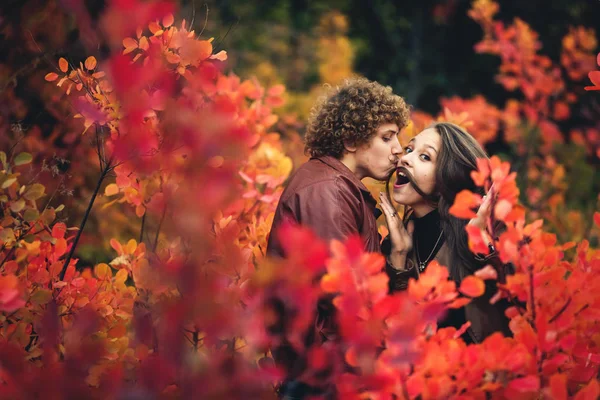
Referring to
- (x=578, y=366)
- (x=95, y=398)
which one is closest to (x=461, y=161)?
(x=578, y=366)

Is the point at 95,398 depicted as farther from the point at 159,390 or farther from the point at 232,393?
the point at 232,393

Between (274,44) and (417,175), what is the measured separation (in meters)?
8.53

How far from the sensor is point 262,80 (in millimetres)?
10430

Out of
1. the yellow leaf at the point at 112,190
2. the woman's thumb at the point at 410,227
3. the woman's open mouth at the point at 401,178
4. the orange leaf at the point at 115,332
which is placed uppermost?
the woman's open mouth at the point at 401,178

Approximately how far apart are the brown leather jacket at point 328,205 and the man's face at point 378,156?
18 centimetres

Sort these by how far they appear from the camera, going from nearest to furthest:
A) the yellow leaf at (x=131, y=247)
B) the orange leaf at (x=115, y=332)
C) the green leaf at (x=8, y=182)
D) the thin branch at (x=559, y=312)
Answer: the thin branch at (x=559, y=312), the green leaf at (x=8, y=182), the orange leaf at (x=115, y=332), the yellow leaf at (x=131, y=247)

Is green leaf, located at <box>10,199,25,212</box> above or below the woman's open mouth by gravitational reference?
above

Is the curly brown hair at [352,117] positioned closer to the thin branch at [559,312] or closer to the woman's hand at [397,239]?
the woman's hand at [397,239]

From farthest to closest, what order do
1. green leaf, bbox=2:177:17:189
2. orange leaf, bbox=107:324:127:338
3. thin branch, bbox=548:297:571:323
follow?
1. orange leaf, bbox=107:324:127:338
2. green leaf, bbox=2:177:17:189
3. thin branch, bbox=548:297:571:323

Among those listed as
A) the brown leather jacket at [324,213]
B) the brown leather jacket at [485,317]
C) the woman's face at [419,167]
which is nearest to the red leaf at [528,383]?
the brown leather jacket at [485,317]

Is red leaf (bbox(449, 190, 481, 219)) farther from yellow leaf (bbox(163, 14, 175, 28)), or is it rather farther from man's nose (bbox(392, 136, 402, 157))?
yellow leaf (bbox(163, 14, 175, 28))

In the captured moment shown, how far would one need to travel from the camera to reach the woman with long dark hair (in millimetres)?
2590

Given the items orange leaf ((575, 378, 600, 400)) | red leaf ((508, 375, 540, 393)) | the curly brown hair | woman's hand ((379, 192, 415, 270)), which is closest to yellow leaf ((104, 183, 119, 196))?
the curly brown hair

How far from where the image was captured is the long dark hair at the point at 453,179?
102 inches
